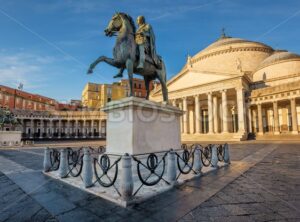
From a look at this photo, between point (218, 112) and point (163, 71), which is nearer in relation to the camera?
point (163, 71)

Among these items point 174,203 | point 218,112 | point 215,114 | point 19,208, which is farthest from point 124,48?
point 218,112

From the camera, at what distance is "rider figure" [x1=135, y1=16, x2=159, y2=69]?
665cm

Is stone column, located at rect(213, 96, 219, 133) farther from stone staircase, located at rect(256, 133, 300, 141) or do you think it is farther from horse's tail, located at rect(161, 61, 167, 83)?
horse's tail, located at rect(161, 61, 167, 83)

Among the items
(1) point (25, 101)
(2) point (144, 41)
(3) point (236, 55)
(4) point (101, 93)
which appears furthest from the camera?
(4) point (101, 93)

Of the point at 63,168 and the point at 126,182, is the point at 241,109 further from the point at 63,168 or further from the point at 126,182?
the point at 126,182

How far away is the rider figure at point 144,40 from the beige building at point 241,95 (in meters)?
28.3

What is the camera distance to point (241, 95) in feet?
113

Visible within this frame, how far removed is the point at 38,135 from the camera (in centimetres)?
6769

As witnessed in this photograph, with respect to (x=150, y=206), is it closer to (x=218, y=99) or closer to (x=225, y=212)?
(x=225, y=212)

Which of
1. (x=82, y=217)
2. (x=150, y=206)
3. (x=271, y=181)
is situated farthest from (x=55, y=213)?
(x=271, y=181)

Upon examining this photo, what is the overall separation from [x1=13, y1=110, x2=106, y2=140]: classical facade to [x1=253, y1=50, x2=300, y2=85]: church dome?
4822 cm

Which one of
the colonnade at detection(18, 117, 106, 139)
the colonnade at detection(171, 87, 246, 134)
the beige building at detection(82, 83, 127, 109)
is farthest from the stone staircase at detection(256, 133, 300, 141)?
the beige building at detection(82, 83, 127, 109)

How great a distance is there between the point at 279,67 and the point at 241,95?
51.1 feet

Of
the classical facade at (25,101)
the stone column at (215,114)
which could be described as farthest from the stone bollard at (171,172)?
the classical facade at (25,101)
